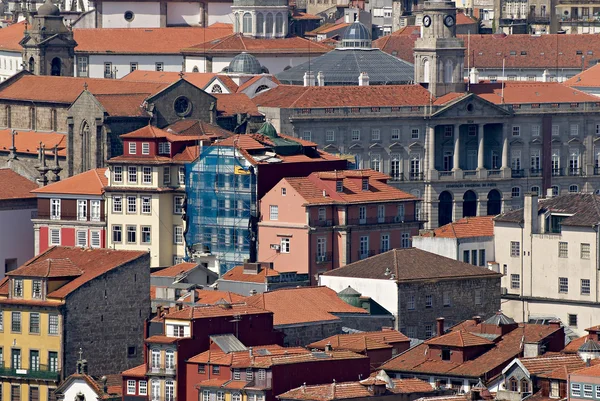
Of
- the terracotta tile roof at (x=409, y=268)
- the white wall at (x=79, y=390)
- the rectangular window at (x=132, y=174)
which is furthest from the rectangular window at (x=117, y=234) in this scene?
the white wall at (x=79, y=390)

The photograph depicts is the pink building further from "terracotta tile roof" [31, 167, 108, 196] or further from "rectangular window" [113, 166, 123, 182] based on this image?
"terracotta tile roof" [31, 167, 108, 196]

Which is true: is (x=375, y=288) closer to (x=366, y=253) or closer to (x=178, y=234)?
(x=366, y=253)

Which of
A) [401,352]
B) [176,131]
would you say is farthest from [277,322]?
[176,131]

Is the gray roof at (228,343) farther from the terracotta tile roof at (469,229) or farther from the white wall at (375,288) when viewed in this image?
the terracotta tile roof at (469,229)

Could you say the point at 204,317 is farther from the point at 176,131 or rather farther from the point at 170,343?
the point at 176,131

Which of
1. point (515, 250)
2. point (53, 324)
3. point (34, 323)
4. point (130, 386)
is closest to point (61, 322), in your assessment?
point (53, 324)
